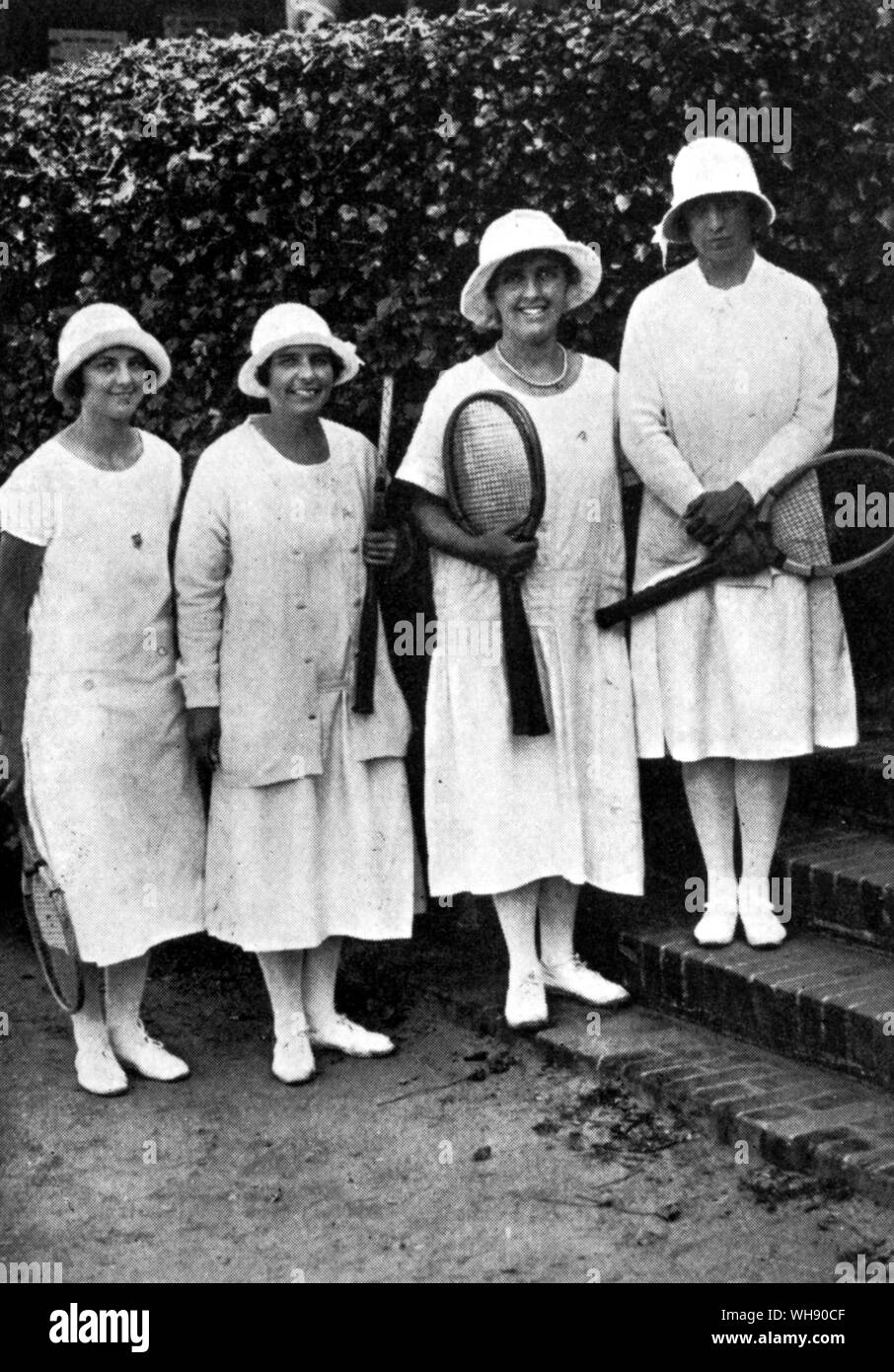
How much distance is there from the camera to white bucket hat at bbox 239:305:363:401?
5273 mm

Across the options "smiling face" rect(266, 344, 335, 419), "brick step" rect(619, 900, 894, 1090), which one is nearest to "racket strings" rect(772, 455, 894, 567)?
"brick step" rect(619, 900, 894, 1090)

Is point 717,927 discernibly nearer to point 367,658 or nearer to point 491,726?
point 491,726

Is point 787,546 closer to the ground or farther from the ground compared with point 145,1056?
farther from the ground

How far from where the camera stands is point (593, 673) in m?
5.57

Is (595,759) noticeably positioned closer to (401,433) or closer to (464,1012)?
(464,1012)

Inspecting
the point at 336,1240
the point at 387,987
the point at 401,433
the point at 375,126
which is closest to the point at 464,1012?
the point at 387,987

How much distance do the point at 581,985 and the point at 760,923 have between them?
1.90 feet

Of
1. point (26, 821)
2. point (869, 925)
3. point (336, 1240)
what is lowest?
point (336, 1240)

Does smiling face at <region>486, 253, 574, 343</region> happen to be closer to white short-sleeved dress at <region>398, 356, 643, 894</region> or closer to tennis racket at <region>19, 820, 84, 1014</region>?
white short-sleeved dress at <region>398, 356, 643, 894</region>

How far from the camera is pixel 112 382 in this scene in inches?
208

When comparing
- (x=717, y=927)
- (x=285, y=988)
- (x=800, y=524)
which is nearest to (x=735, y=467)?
(x=800, y=524)

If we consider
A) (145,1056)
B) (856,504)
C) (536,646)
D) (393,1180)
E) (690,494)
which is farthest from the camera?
(856,504)

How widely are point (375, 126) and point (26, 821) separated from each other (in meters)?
2.63

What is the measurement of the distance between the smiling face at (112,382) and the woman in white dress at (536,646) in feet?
2.72
